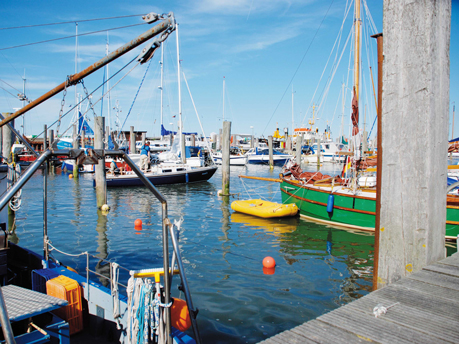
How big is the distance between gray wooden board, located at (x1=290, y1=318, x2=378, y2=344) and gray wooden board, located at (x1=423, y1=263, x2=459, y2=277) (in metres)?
1.16

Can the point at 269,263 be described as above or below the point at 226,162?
below

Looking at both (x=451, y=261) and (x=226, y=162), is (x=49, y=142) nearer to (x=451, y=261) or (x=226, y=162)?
(x=226, y=162)

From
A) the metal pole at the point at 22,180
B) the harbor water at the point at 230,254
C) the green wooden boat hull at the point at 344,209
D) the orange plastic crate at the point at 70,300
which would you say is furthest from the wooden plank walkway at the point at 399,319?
the green wooden boat hull at the point at 344,209

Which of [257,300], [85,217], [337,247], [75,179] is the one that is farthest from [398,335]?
[75,179]

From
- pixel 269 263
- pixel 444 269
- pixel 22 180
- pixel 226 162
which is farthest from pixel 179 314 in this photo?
pixel 226 162

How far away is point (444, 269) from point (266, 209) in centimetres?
Result: 1155

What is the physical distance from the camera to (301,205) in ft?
49.0

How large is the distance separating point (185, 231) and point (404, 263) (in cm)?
1018

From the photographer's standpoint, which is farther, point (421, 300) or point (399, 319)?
point (421, 300)

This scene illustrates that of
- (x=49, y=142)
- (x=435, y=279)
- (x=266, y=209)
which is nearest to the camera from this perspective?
(x=435, y=279)

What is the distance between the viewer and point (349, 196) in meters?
12.4

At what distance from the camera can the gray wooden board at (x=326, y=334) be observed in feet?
6.38

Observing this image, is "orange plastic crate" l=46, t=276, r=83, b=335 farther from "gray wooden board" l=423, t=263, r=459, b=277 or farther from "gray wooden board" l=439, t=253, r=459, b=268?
"gray wooden board" l=439, t=253, r=459, b=268

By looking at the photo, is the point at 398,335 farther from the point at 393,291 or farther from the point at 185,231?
the point at 185,231
